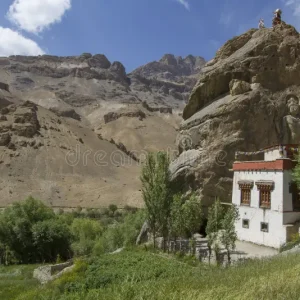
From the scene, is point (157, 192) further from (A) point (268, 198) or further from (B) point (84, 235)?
(B) point (84, 235)

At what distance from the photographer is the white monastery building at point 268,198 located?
1959 cm

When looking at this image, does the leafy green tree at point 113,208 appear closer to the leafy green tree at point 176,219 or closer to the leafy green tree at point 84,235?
the leafy green tree at point 84,235

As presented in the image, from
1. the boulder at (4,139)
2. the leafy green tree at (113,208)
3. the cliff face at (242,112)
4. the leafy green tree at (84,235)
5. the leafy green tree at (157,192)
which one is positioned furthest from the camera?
the boulder at (4,139)

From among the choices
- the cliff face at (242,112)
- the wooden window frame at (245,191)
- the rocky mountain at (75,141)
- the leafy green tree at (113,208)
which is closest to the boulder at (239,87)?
the cliff face at (242,112)

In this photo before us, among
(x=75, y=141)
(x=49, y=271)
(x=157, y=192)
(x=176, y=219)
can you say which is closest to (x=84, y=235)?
(x=49, y=271)

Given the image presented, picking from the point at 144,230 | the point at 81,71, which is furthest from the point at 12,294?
the point at 81,71

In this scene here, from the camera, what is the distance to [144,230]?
26375 mm

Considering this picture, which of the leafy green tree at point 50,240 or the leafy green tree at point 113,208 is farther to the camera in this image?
the leafy green tree at point 113,208

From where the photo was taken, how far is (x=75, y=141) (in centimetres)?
10394

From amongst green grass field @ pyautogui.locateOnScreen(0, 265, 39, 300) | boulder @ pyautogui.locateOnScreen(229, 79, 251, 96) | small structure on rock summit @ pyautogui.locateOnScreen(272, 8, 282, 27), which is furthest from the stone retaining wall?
small structure on rock summit @ pyautogui.locateOnScreen(272, 8, 282, 27)

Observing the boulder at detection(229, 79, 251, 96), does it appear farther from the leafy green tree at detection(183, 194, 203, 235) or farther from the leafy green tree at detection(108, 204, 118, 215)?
the leafy green tree at detection(108, 204, 118, 215)

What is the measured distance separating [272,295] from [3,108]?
113631 mm

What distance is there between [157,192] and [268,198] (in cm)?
627

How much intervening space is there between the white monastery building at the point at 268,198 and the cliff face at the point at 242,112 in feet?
4.81
